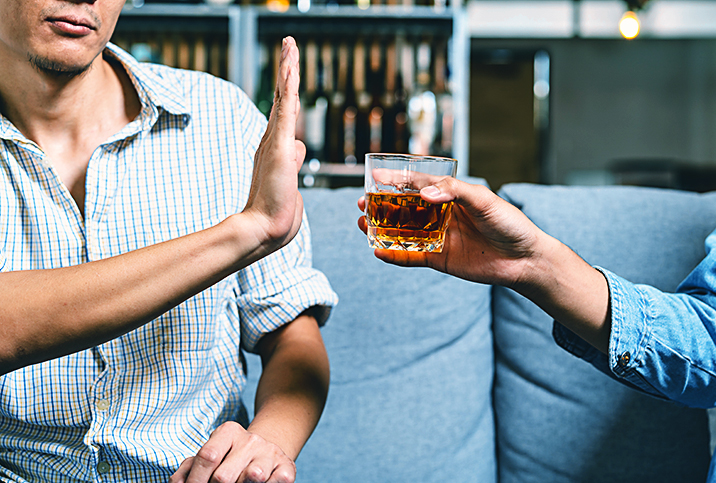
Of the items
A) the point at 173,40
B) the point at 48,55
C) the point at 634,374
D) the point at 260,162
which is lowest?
the point at 634,374

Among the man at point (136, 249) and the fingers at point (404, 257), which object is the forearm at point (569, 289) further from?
the man at point (136, 249)

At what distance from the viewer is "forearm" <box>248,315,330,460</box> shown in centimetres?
75

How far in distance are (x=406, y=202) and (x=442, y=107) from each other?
2.23 meters

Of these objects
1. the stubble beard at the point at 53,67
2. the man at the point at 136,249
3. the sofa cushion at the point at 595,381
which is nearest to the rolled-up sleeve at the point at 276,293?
the man at the point at 136,249

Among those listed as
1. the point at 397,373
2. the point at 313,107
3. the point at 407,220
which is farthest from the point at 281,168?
the point at 313,107

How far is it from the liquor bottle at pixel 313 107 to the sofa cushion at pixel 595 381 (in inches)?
63.8

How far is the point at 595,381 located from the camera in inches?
44.3

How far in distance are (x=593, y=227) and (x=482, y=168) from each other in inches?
151

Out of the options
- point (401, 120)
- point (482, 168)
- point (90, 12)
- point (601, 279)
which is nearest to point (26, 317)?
point (90, 12)

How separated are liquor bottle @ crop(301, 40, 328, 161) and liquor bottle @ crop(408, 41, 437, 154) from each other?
423 mm

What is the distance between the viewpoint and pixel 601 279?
78 centimetres

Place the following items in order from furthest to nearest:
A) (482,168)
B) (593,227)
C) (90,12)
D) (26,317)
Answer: (482,168)
(593,227)
(90,12)
(26,317)

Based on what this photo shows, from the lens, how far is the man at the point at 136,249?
2.53 ft

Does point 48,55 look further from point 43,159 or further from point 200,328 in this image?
point 200,328
